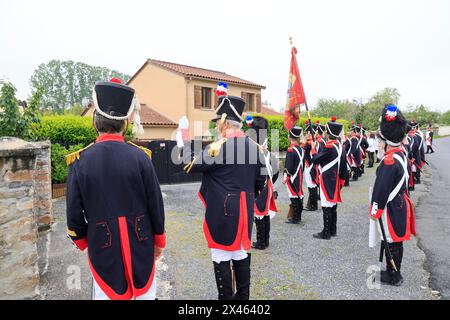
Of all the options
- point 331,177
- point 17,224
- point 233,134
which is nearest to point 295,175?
point 331,177

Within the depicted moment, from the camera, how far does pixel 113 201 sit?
222cm

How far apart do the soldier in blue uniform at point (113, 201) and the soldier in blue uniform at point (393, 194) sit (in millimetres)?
2874

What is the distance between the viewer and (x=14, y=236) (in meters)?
3.27

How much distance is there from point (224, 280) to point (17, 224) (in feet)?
7.00

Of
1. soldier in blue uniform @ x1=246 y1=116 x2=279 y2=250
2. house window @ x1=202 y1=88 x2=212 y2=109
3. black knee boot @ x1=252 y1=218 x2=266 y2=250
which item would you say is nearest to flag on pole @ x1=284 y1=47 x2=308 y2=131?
soldier in blue uniform @ x1=246 y1=116 x2=279 y2=250

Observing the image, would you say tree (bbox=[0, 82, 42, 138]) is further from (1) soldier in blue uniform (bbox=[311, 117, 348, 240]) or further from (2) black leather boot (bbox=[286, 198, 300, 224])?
(1) soldier in blue uniform (bbox=[311, 117, 348, 240])

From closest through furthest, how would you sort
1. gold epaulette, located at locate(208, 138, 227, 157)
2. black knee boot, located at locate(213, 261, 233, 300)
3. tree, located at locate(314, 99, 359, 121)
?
1. gold epaulette, located at locate(208, 138, 227, 157)
2. black knee boot, located at locate(213, 261, 233, 300)
3. tree, located at locate(314, 99, 359, 121)

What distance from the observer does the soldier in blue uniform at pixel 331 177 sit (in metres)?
5.86

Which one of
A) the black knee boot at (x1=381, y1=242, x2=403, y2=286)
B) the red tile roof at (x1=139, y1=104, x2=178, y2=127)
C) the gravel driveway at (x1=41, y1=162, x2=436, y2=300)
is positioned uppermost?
the red tile roof at (x1=139, y1=104, x2=178, y2=127)

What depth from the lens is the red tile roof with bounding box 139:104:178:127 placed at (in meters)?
19.1

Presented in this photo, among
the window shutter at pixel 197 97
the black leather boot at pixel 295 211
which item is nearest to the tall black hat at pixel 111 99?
the black leather boot at pixel 295 211

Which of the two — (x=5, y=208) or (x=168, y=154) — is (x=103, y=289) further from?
(x=168, y=154)

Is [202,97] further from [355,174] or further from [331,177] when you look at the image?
[331,177]

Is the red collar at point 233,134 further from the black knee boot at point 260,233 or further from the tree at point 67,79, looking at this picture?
the tree at point 67,79
